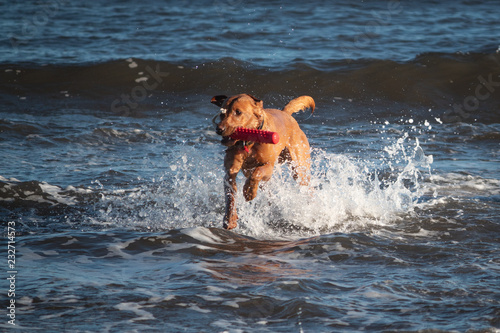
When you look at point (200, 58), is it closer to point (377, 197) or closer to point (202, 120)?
point (202, 120)

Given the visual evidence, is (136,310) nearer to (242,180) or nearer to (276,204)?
(276,204)

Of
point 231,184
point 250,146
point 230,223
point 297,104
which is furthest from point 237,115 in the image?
point 297,104

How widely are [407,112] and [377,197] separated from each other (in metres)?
5.60

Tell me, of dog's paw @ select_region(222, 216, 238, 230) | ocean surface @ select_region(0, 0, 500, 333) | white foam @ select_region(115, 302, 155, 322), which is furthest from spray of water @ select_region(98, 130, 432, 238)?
white foam @ select_region(115, 302, 155, 322)

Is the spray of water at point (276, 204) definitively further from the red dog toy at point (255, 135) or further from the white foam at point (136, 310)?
the white foam at point (136, 310)

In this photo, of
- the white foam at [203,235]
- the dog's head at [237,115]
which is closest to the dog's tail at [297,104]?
the dog's head at [237,115]

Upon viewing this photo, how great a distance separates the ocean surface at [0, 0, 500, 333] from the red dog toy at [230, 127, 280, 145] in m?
0.96

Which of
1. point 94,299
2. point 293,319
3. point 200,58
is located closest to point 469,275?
point 293,319

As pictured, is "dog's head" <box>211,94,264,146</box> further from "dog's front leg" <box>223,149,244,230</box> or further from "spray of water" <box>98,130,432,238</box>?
"spray of water" <box>98,130,432,238</box>

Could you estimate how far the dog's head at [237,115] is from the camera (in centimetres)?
506

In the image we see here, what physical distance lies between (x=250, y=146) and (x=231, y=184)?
1.28ft

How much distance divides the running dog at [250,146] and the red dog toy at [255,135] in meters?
0.06

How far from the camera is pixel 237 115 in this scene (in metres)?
5.16

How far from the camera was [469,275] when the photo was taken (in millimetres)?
4484
